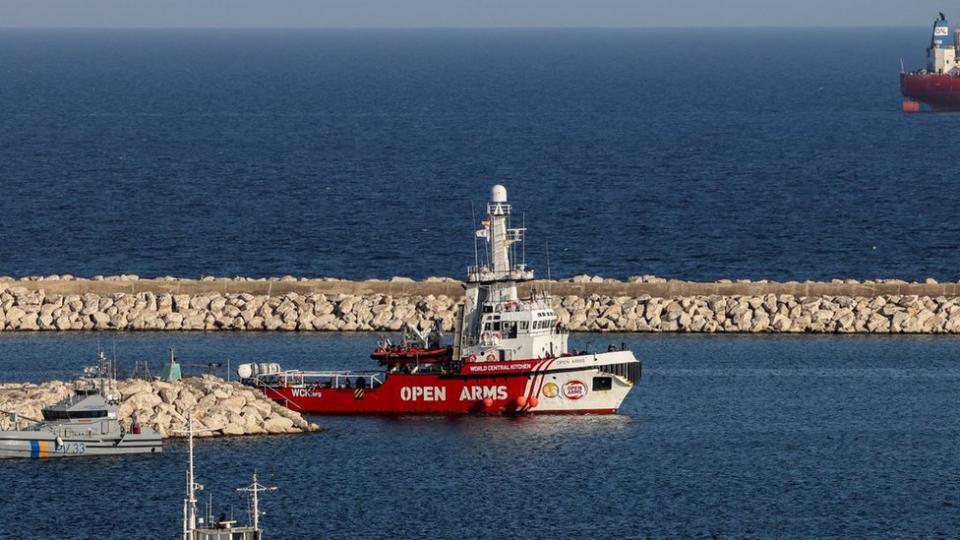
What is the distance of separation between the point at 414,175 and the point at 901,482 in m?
100.0

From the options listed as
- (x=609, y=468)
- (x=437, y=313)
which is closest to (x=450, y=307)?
(x=437, y=313)

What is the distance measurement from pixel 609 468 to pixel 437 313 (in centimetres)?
2313

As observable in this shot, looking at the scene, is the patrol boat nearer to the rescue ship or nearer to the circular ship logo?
the rescue ship

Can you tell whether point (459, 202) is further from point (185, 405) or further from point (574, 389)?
point (185, 405)

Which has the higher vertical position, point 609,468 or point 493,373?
point 493,373

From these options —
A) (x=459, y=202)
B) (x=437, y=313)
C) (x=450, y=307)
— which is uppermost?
(x=459, y=202)

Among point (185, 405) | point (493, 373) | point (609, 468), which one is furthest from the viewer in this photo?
point (493, 373)

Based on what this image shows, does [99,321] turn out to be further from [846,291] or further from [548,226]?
[548,226]

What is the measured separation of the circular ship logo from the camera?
70.8 meters

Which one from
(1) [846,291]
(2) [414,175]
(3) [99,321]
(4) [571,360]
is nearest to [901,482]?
(4) [571,360]

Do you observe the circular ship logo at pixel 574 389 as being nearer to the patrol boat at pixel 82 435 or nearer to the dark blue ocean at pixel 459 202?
the patrol boat at pixel 82 435

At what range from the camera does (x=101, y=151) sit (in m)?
176

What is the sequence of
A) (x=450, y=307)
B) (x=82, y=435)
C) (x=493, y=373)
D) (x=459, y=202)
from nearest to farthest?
(x=82, y=435)
(x=493, y=373)
(x=450, y=307)
(x=459, y=202)

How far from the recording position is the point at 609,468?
63562mm
